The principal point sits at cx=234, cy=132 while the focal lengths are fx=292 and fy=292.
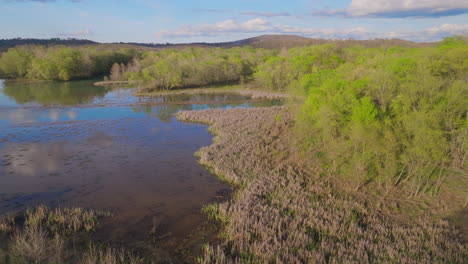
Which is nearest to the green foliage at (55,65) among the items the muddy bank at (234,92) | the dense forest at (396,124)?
the muddy bank at (234,92)

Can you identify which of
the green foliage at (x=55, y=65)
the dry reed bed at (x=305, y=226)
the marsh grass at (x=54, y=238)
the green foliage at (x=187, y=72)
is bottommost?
the dry reed bed at (x=305, y=226)


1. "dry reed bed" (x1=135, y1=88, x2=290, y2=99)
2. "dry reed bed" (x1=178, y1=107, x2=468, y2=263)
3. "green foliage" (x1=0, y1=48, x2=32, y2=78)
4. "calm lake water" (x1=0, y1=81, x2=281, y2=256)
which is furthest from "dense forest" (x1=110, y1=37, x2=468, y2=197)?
"green foliage" (x1=0, y1=48, x2=32, y2=78)

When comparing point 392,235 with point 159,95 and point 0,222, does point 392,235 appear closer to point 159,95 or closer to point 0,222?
point 0,222

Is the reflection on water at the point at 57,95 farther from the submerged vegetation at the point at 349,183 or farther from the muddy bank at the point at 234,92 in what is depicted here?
the submerged vegetation at the point at 349,183

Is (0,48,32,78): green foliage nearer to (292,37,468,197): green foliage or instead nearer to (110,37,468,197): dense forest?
(110,37,468,197): dense forest

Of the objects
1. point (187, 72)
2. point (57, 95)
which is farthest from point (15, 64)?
point (187, 72)

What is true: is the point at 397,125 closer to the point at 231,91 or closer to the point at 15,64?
the point at 231,91

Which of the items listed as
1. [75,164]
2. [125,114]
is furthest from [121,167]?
[125,114]
